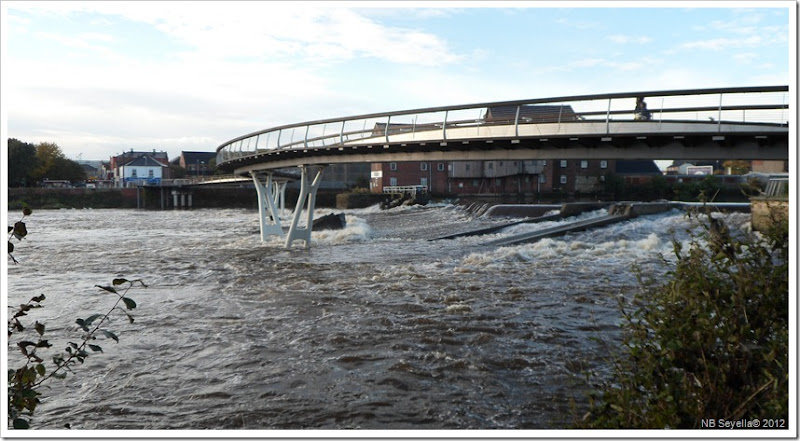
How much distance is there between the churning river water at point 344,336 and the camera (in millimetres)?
7555

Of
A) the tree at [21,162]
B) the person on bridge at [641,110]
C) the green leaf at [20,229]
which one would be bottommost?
the green leaf at [20,229]

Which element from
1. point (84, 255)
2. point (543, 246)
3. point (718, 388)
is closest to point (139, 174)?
point (84, 255)

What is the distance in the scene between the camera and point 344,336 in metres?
11.1

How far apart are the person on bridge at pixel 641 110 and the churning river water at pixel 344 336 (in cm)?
427

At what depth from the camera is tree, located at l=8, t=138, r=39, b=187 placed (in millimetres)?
75250

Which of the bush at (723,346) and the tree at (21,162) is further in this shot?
the tree at (21,162)

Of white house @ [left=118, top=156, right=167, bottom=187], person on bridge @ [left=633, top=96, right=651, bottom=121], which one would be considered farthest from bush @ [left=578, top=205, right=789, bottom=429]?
white house @ [left=118, top=156, right=167, bottom=187]

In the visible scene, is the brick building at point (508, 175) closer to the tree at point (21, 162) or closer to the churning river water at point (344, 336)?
the tree at point (21, 162)

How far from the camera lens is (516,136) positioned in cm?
1753

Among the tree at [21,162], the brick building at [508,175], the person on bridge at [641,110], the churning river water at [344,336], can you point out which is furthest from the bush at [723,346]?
the tree at [21,162]

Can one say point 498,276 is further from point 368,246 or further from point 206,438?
point 206,438

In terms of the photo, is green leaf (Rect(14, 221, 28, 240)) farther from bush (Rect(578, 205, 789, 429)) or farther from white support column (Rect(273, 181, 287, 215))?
white support column (Rect(273, 181, 287, 215))

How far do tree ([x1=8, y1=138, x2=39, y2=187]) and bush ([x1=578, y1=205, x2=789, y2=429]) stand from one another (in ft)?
271

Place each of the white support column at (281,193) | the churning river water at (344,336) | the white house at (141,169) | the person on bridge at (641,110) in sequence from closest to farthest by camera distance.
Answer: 1. the churning river water at (344,336)
2. the person on bridge at (641,110)
3. the white support column at (281,193)
4. the white house at (141,169)
